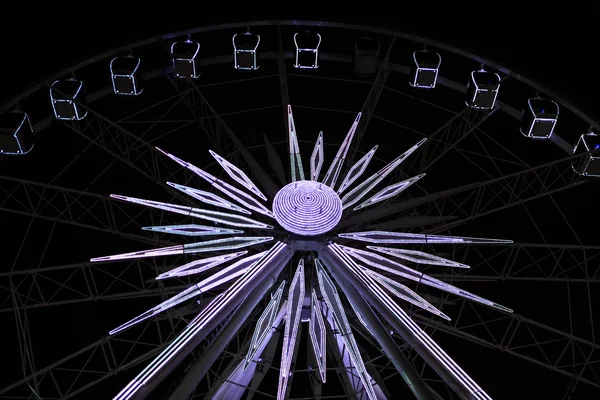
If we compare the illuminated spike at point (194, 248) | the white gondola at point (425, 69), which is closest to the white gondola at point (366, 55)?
the white gondola at point (425, 69)

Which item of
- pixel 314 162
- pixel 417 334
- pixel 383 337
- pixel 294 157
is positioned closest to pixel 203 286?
pixel 294 157

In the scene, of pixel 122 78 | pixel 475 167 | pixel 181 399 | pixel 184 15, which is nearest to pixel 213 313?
pixel 181 399

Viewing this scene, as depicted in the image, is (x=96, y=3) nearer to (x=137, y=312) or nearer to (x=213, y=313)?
(x=137, y=312)

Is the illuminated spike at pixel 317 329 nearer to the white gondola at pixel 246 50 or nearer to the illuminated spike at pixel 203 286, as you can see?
the illuminated spike at pixel 203 286

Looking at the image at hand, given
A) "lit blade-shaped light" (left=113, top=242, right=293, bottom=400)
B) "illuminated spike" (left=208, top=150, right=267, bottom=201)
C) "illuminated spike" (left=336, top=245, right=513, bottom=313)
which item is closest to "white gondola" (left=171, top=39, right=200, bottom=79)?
"illuminated spike" (left=208, top=150, right=267, bottom=201)

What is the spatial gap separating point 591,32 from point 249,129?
34.4ft

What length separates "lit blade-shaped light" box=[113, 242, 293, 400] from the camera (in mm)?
9586

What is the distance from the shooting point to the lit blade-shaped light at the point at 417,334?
9875mm

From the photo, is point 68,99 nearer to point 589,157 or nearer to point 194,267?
point 194,267

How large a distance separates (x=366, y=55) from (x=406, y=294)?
263 inches

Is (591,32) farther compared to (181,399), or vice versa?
(591,32)

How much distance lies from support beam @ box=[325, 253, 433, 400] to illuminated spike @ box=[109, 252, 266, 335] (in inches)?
65.2

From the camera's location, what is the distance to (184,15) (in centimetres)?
1881

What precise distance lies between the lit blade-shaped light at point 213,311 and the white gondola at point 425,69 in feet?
21.1
